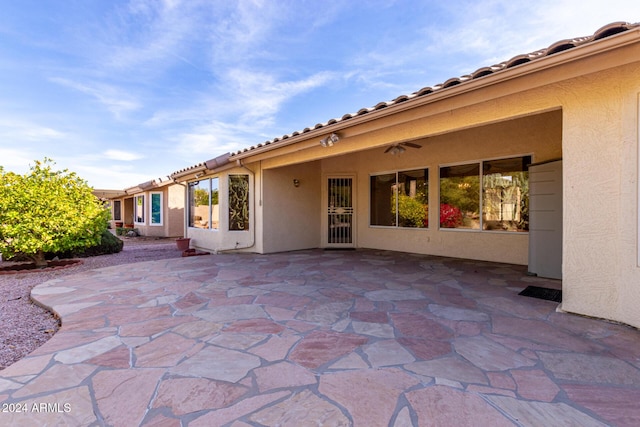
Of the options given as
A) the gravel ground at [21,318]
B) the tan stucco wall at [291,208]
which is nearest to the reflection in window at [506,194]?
the tan stucco wall at [291,208]

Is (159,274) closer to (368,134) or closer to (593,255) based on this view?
(368,134)

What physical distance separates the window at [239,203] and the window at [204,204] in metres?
0.61

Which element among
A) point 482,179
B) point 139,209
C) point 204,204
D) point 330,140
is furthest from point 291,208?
point 139,209

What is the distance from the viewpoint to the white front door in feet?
33.4

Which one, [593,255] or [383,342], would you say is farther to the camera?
[593,255]

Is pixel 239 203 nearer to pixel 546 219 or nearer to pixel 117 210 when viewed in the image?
pixel 546 219

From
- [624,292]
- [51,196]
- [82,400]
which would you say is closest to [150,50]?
[51,196]

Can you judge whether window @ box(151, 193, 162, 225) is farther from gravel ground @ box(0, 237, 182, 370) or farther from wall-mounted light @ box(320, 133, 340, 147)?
wall-mounted light @ box(320, 133, 340, 147)

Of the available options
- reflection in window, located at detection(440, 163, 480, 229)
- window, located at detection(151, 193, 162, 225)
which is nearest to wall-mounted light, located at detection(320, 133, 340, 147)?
reflection in window, located at detection(440, 163, 480, 229)

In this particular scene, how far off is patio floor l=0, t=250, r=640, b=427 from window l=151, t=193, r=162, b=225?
12.5 metres

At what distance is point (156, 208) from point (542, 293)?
682 inches

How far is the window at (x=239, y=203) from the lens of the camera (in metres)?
9.25

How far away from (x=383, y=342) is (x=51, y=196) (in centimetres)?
848

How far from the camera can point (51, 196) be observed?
24.0ft
